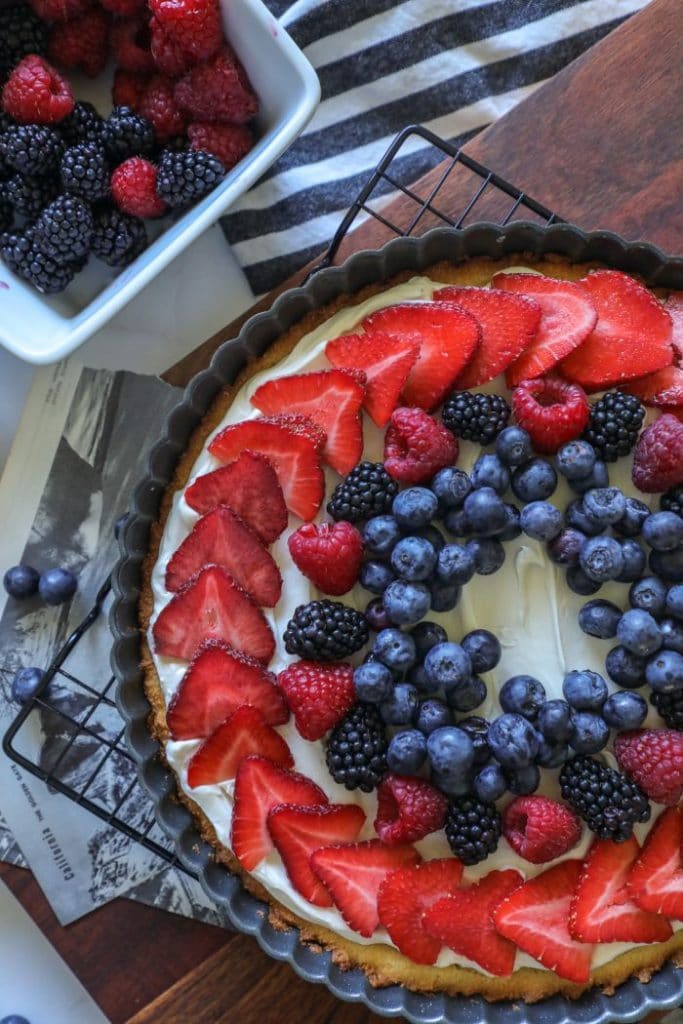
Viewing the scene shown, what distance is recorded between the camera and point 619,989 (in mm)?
1961

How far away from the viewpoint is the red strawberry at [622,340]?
6.45 feet

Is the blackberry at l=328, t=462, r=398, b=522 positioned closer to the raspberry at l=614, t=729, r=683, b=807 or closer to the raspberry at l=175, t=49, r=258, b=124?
the raspberry at l=614, t=729, r=683, b=807

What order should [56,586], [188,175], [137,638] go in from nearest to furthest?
1. [137,638]
2. [188,175]
3. [56,586]

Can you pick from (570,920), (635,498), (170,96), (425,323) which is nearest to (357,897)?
(570,920)

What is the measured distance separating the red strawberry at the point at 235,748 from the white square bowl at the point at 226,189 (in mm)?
908

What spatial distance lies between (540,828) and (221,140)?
1613 millimetres

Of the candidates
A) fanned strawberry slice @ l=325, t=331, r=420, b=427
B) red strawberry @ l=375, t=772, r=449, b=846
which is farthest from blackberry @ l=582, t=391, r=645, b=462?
red strawberry @ l=375, t=772, r=449, b=846

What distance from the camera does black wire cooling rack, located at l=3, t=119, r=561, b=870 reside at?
2195mm

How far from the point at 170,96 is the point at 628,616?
1536 mm

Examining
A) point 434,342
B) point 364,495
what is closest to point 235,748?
point 364,495

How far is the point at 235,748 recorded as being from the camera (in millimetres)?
1920

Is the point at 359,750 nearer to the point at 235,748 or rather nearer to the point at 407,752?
the point at 407,752

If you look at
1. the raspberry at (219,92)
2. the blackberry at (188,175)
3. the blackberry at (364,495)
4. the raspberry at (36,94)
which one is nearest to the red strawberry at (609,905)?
the blackberry at (364,495)

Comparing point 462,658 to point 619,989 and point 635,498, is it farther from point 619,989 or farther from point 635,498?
point 619,989
